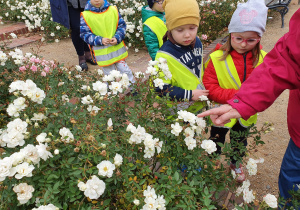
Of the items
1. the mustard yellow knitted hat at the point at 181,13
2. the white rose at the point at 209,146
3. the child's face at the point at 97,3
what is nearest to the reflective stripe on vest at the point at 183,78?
the mustard yellow knitted hat at the point at 181,13

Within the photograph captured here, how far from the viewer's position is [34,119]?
1.36 metres

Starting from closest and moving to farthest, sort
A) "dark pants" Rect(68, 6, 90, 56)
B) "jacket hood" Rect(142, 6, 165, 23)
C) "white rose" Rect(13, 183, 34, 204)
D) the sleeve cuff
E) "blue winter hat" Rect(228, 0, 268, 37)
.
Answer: "white rose" Rect(13, 183, 34, 204) → the sleeve cuff → "blue winter hat" Rect(228, 0, 268, 37) → "jacket hood" Rect(142, 6, 165, 23) → "dark pants" Rect(68, 6, 90, 56)

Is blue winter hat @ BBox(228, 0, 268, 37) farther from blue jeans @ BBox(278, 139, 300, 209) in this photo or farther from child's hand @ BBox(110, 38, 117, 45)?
child's hand @ BBox(110, 38, 117, 45)

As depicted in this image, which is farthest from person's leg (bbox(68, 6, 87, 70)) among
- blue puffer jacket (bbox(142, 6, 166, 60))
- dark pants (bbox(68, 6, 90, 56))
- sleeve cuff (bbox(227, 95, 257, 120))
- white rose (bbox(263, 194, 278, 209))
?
white rose (bbox(263, 194, 278, 209))

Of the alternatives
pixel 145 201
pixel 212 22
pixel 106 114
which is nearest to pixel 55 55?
pixel 212 22

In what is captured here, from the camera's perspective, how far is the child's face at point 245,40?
1.77 metres

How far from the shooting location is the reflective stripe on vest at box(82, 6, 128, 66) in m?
3.16

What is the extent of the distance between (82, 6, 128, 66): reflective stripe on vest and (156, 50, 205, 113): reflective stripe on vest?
4.89 feet

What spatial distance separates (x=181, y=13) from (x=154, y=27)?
3.86 ft

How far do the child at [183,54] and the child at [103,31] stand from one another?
1263 mm

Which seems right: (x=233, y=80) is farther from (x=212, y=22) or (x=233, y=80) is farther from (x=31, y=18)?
(x=31, y=18)

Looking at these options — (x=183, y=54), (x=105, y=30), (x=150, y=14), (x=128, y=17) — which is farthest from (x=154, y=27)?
(x=128, y=17)

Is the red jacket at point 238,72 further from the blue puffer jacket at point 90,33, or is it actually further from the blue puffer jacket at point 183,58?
the blue puffer jacket at point 90,33

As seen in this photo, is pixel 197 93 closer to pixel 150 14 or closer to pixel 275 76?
pixel 275 76
